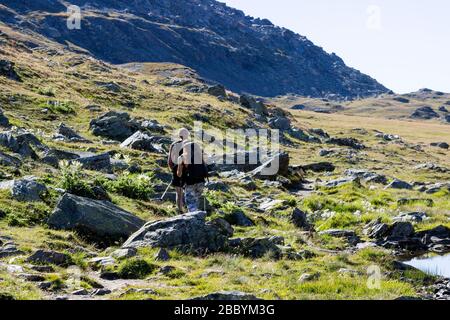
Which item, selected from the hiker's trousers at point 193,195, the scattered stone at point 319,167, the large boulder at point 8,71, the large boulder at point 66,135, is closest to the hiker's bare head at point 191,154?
the hiker's trousers at point 193,195

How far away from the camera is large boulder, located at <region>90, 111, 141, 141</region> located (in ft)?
117

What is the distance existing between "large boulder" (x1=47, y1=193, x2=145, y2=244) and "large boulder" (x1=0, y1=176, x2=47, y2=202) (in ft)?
4.86

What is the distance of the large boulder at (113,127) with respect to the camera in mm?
35625

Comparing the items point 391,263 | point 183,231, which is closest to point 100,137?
point 183,231

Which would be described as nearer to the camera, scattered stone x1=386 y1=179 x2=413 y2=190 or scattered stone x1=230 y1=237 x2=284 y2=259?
scattered stone x1=230 y1=237 x2=284 y2=259

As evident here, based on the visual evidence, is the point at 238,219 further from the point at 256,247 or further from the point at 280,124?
the point at 280,124

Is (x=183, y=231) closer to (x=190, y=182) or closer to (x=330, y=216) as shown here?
(x=190, y=182)

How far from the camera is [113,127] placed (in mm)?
36094

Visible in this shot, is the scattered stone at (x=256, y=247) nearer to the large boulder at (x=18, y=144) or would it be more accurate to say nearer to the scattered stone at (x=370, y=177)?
the large boulder at (x=18, y=144)

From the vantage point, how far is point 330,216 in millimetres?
21312

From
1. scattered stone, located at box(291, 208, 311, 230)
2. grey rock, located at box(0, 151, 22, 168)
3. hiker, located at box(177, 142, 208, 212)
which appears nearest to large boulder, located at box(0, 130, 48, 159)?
grey rock, located at box(0, 151, 22, 168)

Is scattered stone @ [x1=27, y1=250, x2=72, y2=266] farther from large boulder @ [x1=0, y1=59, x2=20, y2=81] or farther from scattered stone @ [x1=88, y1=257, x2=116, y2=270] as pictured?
large boulder @ [x1=0, y1=59, x2=20, y2=81]

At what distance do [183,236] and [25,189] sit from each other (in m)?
5.35

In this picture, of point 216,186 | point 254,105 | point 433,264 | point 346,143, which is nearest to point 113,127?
point 216,186
